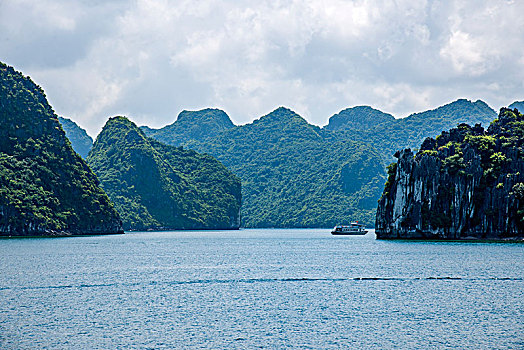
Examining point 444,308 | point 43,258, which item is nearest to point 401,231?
point 43,258

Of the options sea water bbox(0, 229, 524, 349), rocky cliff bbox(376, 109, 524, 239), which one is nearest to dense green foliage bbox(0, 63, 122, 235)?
sea water bbox(0, 229, 524, 349)

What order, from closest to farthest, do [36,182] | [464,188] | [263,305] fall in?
[263,305] → [464,188] → [36,182]

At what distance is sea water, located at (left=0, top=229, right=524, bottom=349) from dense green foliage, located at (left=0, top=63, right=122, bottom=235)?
8485 centimetres

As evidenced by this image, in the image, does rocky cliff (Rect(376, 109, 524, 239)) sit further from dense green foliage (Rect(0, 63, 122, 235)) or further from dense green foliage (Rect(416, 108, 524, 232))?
dense green foliage (Rect(0, 63, 122, 235))

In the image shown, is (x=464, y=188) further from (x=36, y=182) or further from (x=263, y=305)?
(x=36, y=182)

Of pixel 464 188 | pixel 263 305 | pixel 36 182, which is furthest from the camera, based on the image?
pixel 36 182

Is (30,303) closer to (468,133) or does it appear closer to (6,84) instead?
(468,133)

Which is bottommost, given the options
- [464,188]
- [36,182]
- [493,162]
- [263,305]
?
[263,305]

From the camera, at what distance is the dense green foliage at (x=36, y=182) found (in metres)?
166

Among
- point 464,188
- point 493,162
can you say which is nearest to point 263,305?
point 464,188

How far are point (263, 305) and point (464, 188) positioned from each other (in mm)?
100548

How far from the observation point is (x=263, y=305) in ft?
161

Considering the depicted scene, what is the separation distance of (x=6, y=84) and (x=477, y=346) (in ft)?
646

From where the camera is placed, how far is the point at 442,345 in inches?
1352
